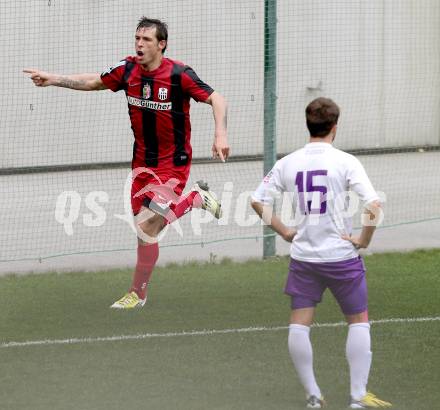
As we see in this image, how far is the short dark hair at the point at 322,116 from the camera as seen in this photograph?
6.40 meters

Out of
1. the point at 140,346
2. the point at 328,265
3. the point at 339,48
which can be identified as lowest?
the point at 140,346

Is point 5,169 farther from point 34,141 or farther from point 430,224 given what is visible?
point 430,224

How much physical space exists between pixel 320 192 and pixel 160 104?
3.26 m

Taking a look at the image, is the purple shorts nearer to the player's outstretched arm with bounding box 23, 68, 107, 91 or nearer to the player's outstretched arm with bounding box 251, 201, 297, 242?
the player's outstretched arm with bounding box 251, 201, 297, 242

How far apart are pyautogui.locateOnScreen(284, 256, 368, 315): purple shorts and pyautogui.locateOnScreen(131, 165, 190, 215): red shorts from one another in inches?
118

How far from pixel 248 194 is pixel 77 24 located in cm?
374

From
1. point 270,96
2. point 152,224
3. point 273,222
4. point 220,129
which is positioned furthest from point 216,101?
point 273,222

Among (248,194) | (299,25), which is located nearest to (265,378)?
(248,194)

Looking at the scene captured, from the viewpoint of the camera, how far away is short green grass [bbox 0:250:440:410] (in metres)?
6.87

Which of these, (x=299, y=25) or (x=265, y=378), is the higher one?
(x=299, y=25)

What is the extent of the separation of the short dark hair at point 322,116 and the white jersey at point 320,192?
0.07m

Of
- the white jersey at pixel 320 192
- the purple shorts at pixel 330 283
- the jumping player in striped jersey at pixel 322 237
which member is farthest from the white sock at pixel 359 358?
the white jersey at pixel 320 192

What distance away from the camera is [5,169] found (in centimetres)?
1617

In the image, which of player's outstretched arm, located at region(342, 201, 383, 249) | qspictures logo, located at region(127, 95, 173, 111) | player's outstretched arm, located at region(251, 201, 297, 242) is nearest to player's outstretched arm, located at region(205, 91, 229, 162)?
qspictures logo, located at region(127, 95, 173, 111)
